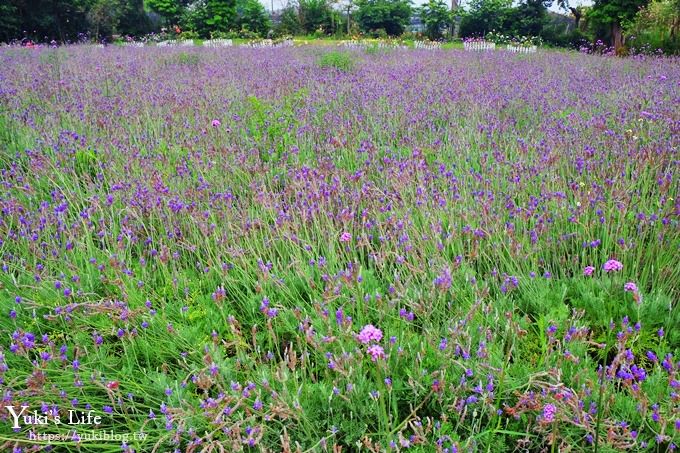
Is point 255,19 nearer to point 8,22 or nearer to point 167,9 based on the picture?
point 167,9

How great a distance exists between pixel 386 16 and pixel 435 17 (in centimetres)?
252

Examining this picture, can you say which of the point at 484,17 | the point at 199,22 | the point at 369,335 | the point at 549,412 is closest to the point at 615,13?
the point at 484,17

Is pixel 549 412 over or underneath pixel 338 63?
underneath

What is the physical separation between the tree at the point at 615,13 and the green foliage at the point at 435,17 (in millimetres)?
8222

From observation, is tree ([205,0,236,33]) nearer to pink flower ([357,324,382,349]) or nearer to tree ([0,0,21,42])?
tree ([0,0,21,42])

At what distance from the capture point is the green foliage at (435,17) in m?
24.8

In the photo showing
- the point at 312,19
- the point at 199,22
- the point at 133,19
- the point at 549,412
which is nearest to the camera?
the point at 549,412

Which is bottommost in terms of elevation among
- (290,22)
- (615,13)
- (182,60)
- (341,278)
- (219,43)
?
(341,278)

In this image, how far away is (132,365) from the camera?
1.70 m

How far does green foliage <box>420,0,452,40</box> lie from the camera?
2477 cm

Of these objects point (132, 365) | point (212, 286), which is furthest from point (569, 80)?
point (132, 365)

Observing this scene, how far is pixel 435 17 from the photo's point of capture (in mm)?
24969

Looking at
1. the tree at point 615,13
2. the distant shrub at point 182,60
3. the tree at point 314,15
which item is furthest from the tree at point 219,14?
the tree at point 615,13

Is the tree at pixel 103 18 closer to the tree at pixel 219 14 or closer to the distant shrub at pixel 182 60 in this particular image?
the tree at pixel 219 14
